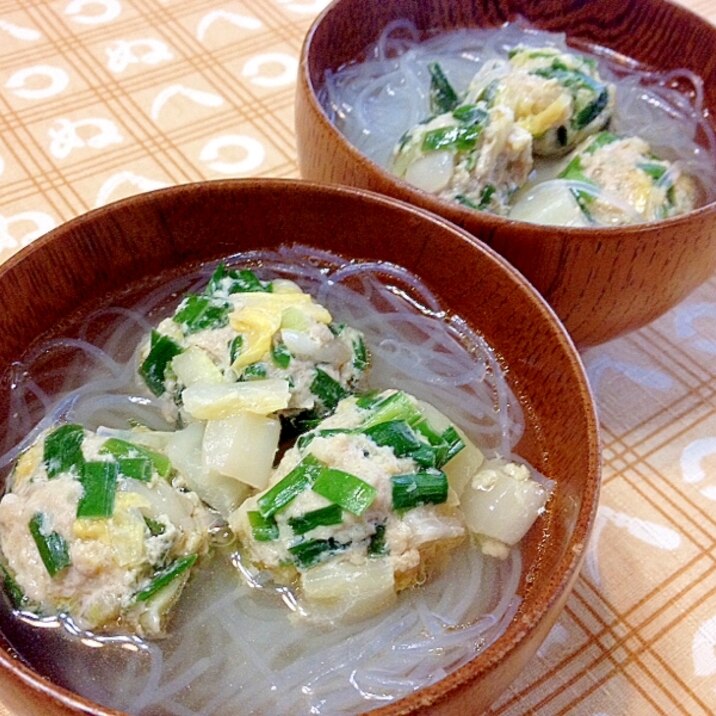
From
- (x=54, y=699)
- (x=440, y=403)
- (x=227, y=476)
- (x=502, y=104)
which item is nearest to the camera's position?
(x=54, y=699)

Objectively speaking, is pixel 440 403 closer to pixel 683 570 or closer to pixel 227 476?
pixel 227 476

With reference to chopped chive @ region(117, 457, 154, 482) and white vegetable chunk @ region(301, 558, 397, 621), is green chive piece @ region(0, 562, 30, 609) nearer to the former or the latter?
chopped chive @ region(117, 457, 154, 482)

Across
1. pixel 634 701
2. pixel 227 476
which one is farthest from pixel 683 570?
pixel 227 476

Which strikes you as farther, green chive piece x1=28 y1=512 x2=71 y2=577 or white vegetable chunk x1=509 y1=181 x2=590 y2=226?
white vegetable chunk x1=509 y1=181 x2=590 y2=226

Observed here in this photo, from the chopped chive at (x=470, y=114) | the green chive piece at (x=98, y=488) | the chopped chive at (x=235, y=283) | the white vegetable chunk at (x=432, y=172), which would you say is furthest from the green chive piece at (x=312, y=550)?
the chopped chive at (x=470, y=114)

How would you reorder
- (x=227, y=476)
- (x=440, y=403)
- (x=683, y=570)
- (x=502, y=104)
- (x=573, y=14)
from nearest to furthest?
(x=227, y=476) < (x=440, y=403) < (x=683, y=570) < (x=502, y=104) < (x=573, y=14)

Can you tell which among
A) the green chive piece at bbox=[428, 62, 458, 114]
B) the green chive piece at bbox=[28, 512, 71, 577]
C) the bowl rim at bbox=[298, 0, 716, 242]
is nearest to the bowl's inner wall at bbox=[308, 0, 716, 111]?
the green chive piece at bbox=[428, 62, 458, 114]

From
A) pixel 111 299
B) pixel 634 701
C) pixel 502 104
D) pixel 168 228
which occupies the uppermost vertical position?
pixel 502 104
